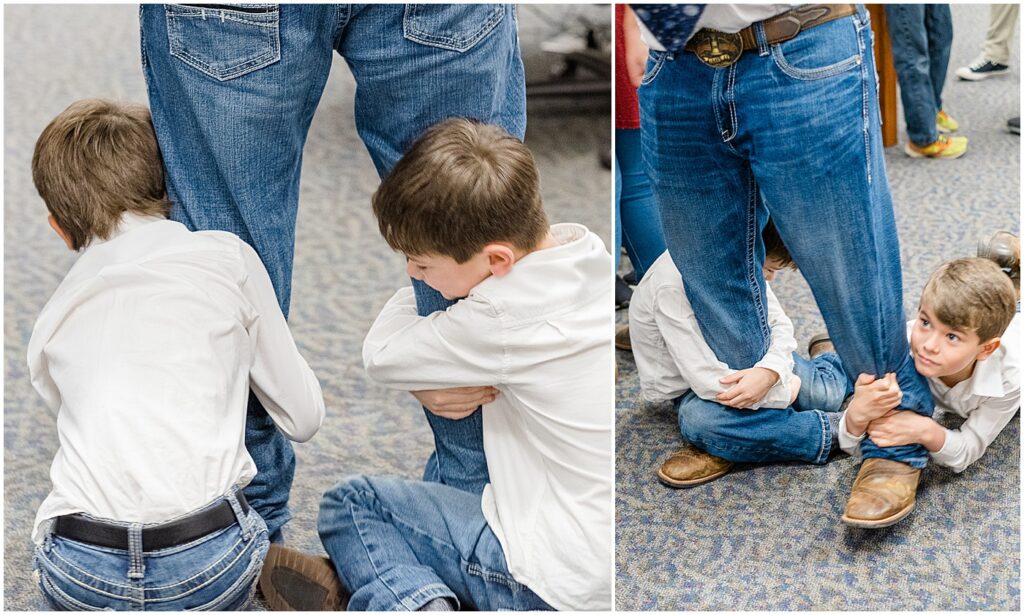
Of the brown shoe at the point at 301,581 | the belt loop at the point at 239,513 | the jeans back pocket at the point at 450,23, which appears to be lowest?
the brown shoe at the point at 301,581

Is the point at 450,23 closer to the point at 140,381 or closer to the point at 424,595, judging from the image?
the point at 140,381

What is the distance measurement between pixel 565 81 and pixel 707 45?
1950 millimetres

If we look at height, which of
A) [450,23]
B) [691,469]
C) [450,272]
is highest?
[450,23]

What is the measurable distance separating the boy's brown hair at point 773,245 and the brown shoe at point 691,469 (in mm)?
312

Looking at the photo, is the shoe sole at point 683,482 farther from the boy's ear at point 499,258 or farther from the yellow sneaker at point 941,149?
A: the yellow sneaker at point 941,149

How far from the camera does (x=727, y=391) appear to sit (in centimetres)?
150

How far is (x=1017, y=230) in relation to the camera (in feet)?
7.21

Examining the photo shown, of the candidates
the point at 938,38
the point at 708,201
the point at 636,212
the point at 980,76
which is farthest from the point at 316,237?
the point at 980,76

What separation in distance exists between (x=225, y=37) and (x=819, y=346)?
113 centimetres

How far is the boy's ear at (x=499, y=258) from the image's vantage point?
1139 mm

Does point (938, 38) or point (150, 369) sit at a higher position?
point (150, 369)

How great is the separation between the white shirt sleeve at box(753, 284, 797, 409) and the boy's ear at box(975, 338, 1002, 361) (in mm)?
254

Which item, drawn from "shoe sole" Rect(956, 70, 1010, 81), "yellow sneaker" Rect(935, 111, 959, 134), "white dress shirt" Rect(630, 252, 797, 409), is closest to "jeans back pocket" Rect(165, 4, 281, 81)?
"white dress shirt" Rect(630, 252, 797, 409)

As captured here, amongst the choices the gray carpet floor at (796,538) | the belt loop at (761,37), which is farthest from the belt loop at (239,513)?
the belt loop at (761,37)
